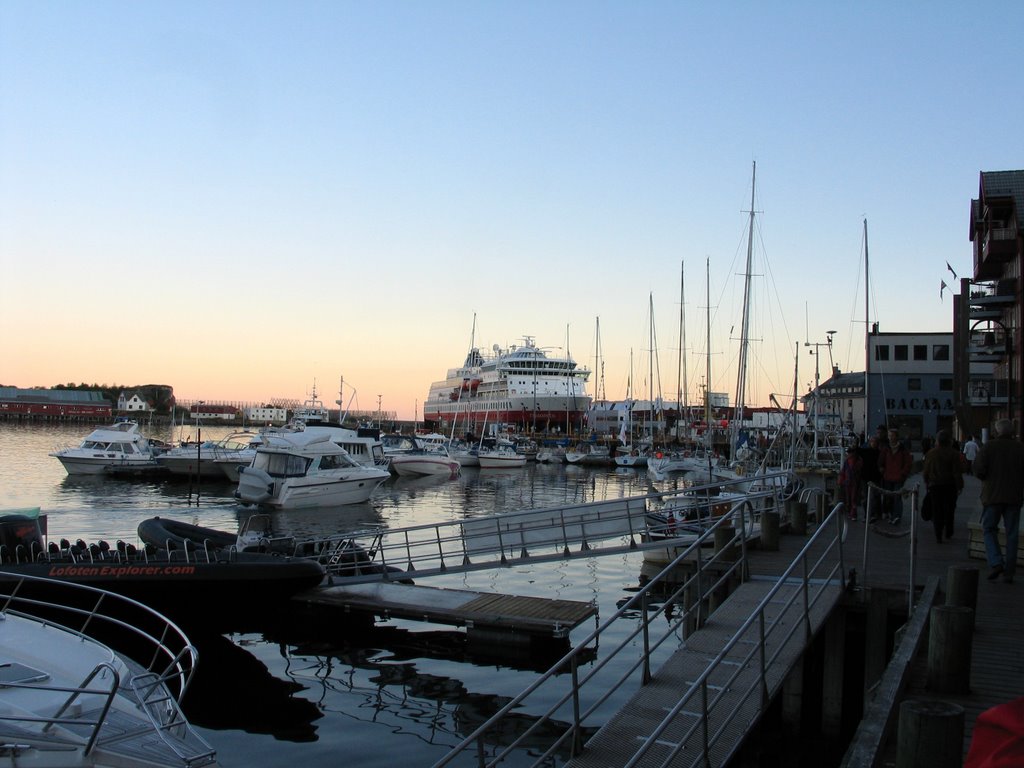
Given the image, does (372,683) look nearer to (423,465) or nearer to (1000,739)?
(1000,739)

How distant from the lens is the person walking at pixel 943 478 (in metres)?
13.9

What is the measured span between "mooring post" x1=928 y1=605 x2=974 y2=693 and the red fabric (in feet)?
11.4

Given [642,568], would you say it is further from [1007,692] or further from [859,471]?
[1007,692]

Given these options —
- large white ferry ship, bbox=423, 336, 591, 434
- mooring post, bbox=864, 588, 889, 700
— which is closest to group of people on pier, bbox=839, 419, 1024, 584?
mooring post, bbox=864, 588, 889, 700

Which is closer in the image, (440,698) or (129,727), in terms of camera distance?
(129,727)

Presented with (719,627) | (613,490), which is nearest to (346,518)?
(613,490)

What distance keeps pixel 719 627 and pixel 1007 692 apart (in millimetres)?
3186

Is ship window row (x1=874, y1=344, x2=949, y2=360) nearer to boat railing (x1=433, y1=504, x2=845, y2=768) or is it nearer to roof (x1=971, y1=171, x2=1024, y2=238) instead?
roof (x1=971, y1=171, x2=1024, y2=238)

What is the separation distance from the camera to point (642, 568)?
74.4 feet

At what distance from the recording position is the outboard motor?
54.7 ft

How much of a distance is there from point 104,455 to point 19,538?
135ft

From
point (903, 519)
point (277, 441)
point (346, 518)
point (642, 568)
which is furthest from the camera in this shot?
point (277, 441)

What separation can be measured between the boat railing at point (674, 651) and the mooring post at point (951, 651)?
1424mm

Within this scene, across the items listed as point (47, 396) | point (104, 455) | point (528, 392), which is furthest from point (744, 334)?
point (47, 396)
